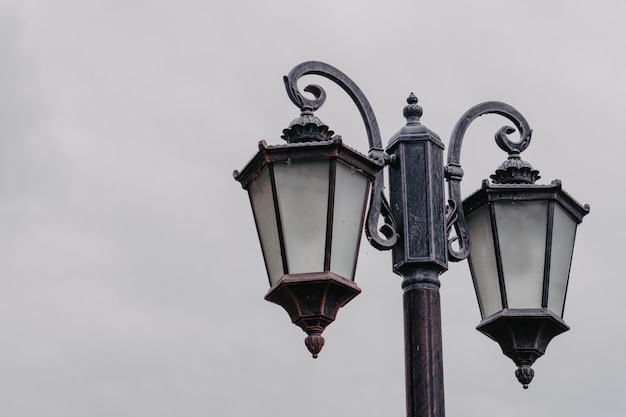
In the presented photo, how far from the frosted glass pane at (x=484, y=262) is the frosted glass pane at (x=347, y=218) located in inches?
40.6

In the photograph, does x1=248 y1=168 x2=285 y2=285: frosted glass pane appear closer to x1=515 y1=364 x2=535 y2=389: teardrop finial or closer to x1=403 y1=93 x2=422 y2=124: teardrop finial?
x1=403 y1=93 x2=422 y2=124: teardrop finial

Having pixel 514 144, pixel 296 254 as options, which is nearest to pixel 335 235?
pixel 296 254

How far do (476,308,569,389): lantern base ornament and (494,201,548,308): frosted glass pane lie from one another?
0.07 metres

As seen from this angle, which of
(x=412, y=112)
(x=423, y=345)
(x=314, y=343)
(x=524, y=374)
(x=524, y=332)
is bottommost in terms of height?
(x=314, y=343)

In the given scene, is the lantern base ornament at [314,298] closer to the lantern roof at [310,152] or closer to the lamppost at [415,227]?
the lamppost at [415,227]

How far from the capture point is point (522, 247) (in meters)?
7.04

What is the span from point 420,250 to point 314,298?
2.27ft

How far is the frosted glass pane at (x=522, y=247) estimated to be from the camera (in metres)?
7.00

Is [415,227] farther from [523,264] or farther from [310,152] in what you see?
[523,264]

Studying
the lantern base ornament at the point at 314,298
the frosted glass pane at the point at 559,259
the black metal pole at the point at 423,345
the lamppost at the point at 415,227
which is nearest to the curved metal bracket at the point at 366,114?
the lamppost at the point at 415,227

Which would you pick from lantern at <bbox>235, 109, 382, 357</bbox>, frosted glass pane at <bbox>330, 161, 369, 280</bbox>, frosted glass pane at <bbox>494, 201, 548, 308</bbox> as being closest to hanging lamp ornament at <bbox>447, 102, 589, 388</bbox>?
frosted glass pane at <bbox>494, 201, 548, 308</bbox>

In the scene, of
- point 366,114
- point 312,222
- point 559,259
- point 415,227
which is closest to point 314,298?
point 312,222

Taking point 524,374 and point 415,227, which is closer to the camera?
point 415,227

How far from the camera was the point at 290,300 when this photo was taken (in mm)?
6059
